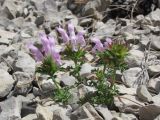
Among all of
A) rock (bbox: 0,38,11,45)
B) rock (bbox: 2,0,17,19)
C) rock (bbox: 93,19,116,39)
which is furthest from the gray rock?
rock (bbox: 2,0,17,19)

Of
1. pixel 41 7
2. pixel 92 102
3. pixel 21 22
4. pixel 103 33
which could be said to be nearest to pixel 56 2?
pixel 41 7

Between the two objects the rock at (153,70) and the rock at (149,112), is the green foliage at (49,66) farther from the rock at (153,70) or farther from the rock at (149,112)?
the rock at (153,70)

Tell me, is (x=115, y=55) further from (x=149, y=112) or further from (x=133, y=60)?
(x=133, y=60)

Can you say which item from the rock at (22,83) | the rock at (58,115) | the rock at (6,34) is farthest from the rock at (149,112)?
the rock at (6,34)

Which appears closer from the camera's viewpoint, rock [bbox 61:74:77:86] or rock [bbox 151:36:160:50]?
rock [bbox 61:74:77:86]

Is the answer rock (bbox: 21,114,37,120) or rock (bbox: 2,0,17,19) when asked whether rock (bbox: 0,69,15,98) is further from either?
rock (bbox: 2,0,17,19)
